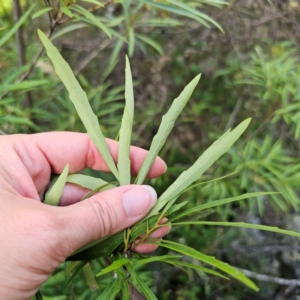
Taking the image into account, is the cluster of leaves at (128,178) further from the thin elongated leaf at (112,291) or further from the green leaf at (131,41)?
the green leaf at (131,41)

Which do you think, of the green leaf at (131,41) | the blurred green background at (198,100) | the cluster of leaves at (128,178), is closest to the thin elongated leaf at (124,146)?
the cluster of leaves at (128,178)

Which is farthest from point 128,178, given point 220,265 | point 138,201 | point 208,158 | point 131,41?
point 131,41

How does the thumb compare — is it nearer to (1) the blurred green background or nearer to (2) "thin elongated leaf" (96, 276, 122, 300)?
(2) "thin elongated leaf" (96, 276, 122, 300)

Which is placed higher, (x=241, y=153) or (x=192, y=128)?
(x=241, y=153)

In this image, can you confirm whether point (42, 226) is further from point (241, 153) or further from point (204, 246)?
point (204, 246)

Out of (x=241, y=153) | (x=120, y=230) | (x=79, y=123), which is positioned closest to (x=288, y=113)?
(x=241, y=153)

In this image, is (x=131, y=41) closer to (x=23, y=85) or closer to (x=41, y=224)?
(x=23, y=85)
